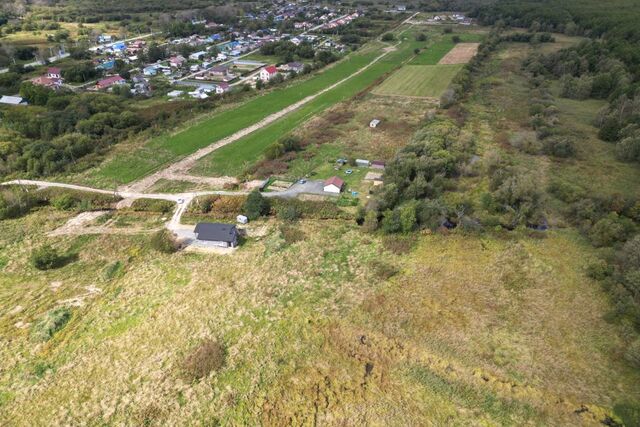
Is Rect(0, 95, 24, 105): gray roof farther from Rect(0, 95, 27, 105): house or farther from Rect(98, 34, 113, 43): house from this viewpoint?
Rect(98, 34, 113, 43): house

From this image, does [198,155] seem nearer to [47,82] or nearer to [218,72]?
[218,72]

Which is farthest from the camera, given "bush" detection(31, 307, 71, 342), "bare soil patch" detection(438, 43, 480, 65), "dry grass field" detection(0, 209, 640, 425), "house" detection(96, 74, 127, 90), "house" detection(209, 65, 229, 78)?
"bare soil patch" detection(438, 43, 480, 65)

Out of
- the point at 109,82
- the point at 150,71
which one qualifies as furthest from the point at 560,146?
the point at 150,71

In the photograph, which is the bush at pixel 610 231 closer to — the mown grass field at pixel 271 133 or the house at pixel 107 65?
the mown grass field at pixel 271 133

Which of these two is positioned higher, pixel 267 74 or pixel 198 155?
pixel 267 74

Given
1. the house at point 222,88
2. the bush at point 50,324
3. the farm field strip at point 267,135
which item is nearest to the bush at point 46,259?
the bush at point 50,324

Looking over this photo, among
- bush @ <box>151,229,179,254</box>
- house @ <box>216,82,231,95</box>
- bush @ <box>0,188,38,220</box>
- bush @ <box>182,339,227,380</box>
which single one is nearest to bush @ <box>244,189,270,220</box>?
bush @ <box>151,229,179,254</box>

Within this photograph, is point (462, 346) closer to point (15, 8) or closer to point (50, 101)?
point (50, 101)
